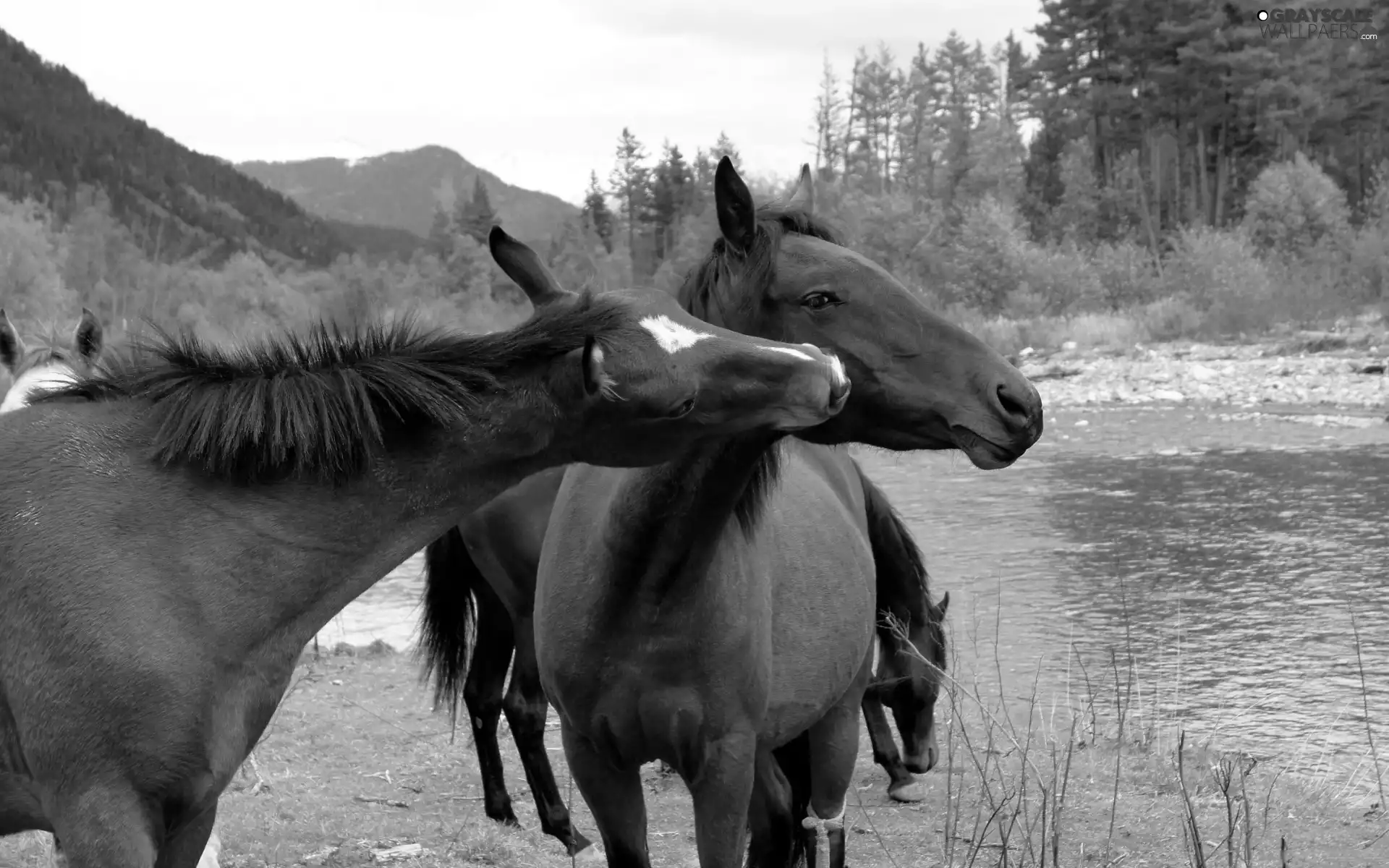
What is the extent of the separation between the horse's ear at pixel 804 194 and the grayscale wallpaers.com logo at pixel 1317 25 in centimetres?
3902

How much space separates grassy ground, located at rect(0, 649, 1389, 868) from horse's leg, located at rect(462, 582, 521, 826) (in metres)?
0.21

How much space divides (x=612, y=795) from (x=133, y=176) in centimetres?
11616

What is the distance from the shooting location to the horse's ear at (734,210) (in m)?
3.13

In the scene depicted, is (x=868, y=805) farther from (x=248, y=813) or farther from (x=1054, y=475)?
(x=1054, y=475)

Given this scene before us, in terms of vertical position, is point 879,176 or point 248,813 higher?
point 879,176

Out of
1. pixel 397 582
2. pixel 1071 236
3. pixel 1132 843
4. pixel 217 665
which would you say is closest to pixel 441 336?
pixel 217 665

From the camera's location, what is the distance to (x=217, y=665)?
7.64 feet

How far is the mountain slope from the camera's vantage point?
89.6 meters

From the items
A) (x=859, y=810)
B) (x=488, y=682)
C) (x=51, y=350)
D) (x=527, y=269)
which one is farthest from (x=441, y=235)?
(x=527, y=269)

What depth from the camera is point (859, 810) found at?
5738mm

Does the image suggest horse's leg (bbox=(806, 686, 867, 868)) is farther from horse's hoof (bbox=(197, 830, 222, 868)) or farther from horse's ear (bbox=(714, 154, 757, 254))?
horse's hoof (bbox=(197, 830, 222, 868))

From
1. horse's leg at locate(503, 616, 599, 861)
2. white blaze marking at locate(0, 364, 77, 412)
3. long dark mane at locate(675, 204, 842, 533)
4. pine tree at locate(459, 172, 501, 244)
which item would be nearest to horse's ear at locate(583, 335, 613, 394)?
long dark mane at locate(675, 204, 842, 533)

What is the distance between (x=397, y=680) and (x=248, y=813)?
122 inches

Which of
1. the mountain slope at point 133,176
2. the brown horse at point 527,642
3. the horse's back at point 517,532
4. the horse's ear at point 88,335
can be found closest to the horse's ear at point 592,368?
the brown horse at point 527,642
